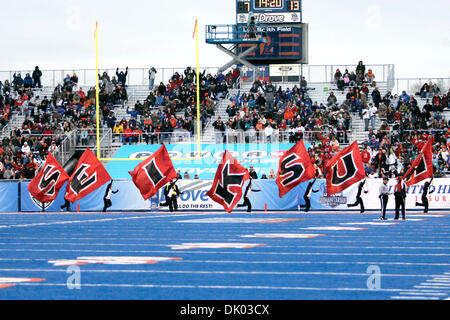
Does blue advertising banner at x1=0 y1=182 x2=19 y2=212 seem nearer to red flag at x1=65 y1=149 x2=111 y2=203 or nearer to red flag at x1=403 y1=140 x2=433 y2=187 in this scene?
red flag at x1=65 y1=149 x2=111 y2=203

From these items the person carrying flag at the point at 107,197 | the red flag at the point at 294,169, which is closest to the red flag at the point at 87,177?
the person carrying flag at the point at 107,197

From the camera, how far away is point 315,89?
43844mm

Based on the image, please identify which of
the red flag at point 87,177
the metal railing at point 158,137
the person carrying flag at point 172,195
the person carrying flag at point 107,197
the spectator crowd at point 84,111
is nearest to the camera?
the red flag at point 87,177

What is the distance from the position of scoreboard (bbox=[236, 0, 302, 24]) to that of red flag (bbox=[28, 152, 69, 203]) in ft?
69.2

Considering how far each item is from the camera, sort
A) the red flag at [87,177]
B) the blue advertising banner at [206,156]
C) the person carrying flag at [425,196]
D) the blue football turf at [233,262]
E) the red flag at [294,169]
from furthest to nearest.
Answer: the blue advertising banner at [206,156] → the red flag at [87,177] → the person carrying flag at [425,196] → the red flag at [294,169] → the blue football turf at [233,262]

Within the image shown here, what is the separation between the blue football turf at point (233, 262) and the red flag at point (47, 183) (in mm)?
8096

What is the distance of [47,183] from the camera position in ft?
103

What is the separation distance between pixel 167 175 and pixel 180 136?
943 centimetres

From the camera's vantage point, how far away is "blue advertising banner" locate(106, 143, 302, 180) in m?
35.5

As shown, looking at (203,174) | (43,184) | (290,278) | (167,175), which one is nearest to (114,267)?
(290,278)

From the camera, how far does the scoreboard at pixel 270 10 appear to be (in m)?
49.5

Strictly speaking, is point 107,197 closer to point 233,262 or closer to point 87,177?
point 87,177

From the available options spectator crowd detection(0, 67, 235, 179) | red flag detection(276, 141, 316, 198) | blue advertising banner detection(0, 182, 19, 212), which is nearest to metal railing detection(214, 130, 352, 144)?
spectator crowd detection(0, 67, 235, 179)

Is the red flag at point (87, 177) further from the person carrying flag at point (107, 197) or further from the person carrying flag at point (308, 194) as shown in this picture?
the person carrying flag at point (308, 194)
